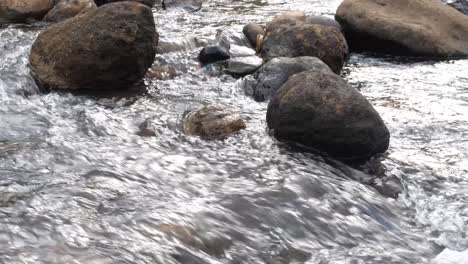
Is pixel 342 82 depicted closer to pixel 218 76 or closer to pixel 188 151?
pixel 188 151

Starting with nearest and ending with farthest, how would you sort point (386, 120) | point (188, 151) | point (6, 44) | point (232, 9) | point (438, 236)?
point (438, 236) → point (188, 151) → point (386, 120) → point (6, 44) → point (232, 9)

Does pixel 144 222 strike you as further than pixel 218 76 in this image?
No

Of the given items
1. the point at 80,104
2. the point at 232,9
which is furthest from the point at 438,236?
the point at 232,9

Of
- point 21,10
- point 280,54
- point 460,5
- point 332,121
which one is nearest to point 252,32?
point 280,54

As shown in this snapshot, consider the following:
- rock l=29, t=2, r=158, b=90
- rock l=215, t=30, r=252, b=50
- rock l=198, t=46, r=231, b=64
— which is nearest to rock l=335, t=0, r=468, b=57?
rock l=215, t=30, r=252, b=50

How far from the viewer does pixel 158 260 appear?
303cm

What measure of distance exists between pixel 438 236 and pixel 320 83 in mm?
1759

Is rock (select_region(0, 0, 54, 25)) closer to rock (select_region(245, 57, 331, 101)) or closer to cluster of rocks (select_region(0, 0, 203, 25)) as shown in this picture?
cluster of rocks (select_region(0, 0, 203, 25))

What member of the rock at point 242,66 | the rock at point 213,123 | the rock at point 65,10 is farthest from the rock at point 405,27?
the rock at point 65,10

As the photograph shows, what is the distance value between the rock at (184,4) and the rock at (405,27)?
12.3 feet

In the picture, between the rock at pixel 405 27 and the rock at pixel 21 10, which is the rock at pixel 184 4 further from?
the rock at pixel 405 27

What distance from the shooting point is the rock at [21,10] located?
9266mm

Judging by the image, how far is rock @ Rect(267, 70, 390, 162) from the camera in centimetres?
471

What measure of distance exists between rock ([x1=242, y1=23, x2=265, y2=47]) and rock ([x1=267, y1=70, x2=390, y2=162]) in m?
3.76
